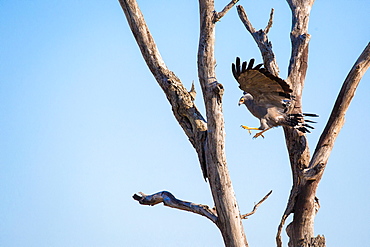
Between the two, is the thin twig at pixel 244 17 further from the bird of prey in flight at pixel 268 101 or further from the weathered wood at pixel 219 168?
the weathered wood at pixel 219 168

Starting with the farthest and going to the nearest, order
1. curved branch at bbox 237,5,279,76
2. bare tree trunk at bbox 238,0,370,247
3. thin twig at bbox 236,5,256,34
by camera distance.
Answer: thin twig at bbox 236,5,256,34 < curved branch at bbox 237,5,279,76 < bare tree trunk at bbox 238,0,370,247

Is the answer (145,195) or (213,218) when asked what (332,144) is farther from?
(145,195)

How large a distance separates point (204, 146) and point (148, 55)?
1150 millimetres

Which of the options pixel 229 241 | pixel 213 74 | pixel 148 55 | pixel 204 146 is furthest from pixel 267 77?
pixel 229 241

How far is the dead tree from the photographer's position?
4.62 m

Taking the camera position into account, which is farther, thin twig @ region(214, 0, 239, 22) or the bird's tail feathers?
the bird's tail feathers

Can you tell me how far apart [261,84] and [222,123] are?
737mm

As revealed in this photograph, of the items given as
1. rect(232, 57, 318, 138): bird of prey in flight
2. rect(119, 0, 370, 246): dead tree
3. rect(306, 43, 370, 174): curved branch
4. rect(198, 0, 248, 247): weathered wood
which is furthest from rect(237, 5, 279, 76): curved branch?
rect(198, 0, 248, 247): weathered wood

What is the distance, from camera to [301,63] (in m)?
5.79

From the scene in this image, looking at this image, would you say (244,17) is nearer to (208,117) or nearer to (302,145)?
(302,145)

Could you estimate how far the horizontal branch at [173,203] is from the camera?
191 inches

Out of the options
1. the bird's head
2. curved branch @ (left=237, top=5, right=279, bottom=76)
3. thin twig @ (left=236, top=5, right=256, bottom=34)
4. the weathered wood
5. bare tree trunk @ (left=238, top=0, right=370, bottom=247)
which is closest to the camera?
the weathered wood

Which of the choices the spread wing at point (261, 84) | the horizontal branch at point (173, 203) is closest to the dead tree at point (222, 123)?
the horizontal branch at point (173, 203)

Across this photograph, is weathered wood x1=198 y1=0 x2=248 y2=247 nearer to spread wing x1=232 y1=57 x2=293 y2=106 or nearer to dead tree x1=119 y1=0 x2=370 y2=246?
dead tree x1=119 y1=0 x2=370 y2=246
